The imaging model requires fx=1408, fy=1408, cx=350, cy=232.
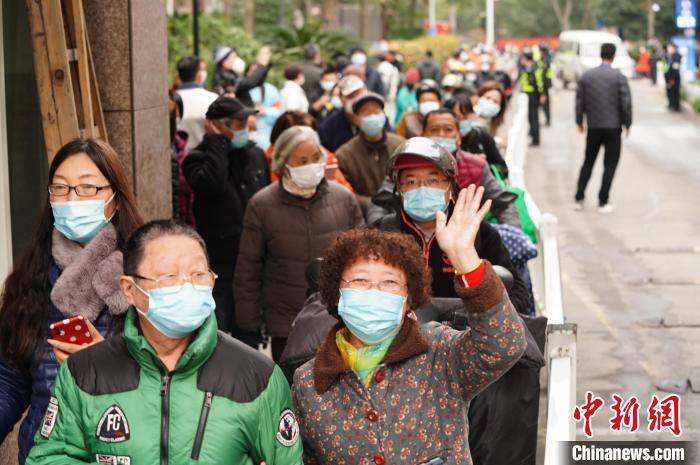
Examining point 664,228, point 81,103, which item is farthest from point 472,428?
point 664,228

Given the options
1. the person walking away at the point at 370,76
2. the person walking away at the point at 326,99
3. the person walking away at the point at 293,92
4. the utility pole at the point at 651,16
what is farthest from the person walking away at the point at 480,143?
the utility pole at the point at 651,16

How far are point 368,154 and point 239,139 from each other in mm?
1697

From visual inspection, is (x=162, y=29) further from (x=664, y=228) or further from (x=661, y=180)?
(x=661, y=180)

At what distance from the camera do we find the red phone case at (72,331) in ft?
15.6

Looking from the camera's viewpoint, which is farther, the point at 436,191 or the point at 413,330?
the point at 436,191

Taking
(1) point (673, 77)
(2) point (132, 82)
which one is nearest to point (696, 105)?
(1) point (673, 77)

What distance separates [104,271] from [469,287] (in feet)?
4.89

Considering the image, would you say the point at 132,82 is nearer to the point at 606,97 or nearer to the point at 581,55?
the point at 606,97

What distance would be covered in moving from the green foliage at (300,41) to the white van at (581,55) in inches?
568

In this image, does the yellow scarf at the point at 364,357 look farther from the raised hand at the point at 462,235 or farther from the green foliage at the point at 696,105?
the green foliage at the point at 696,105

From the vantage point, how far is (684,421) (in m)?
9.07

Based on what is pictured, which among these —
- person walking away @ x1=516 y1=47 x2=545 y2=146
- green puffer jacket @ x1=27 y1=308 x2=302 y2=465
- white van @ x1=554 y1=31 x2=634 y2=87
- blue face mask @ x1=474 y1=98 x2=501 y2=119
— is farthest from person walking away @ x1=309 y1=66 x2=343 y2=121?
white van @ x1=554 y1=31 x2=634 y2=87

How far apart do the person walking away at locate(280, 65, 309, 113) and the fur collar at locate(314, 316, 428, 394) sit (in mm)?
12366

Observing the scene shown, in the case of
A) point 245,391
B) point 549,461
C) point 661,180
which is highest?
point 245,391
